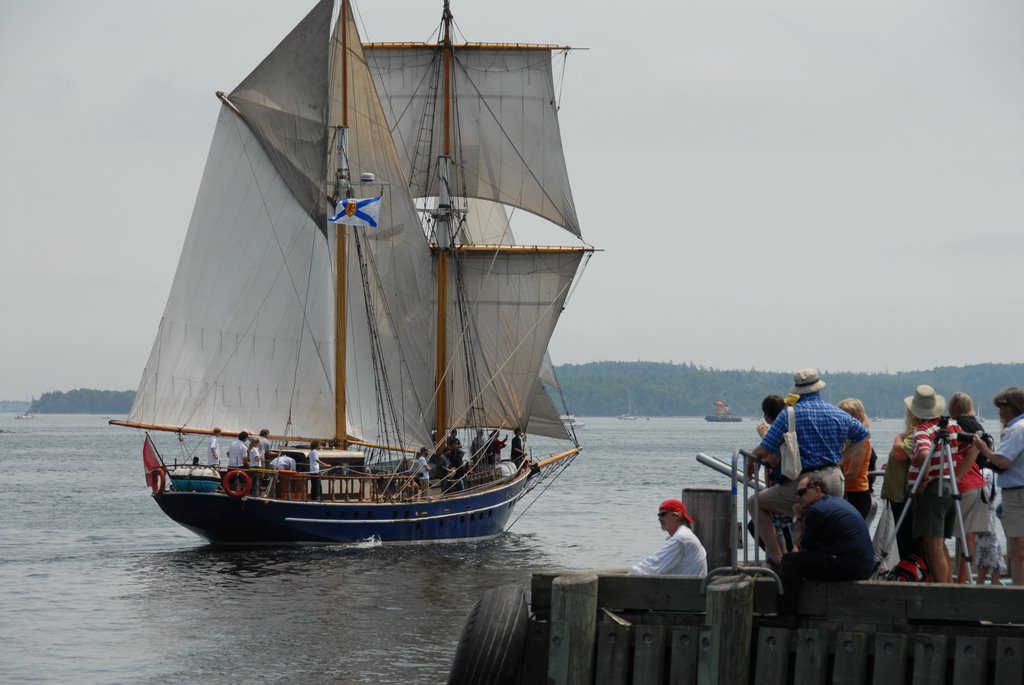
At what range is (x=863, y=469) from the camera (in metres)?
13.8

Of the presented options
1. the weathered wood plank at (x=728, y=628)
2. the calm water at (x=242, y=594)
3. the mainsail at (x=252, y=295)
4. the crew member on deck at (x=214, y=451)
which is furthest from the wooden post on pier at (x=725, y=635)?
the mainsail at (x=252, y=295)

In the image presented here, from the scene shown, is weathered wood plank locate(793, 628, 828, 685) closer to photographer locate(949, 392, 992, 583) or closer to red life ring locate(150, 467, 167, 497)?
photographer locate(949, 392, 992, 583)

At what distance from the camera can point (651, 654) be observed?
11352 mm

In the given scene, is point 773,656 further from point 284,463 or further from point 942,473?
point 284,463

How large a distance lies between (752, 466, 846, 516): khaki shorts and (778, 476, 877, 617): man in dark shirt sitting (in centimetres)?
107

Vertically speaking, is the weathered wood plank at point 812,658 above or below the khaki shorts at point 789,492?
below

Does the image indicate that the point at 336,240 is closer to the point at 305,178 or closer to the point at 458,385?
the point at 305,178

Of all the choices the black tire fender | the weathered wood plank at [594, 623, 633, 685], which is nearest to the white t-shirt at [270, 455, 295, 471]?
the black tire fender

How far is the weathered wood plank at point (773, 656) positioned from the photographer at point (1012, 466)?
3.21 meters

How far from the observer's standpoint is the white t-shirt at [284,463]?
37344mm

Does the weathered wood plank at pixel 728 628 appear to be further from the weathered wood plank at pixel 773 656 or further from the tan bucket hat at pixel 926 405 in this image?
the tan bucket hat at pixel 926 405

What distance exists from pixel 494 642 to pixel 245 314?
28.8 m

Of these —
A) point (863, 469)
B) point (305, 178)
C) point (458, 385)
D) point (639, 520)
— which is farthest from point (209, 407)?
point (863, 469)

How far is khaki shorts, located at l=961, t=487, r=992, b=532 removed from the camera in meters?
13.9
